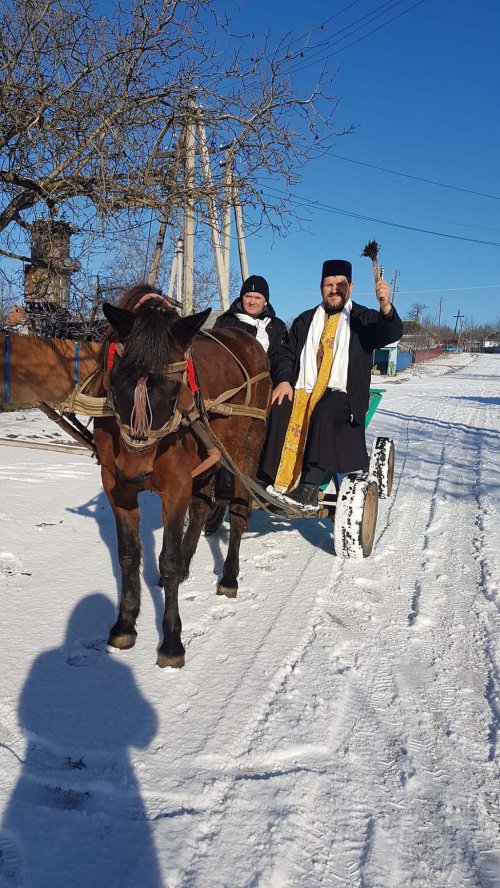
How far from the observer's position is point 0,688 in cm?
257

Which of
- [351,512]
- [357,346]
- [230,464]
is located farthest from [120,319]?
[351,512]

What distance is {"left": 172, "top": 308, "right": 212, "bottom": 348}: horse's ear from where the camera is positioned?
2777mm

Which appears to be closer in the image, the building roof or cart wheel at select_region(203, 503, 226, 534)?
cart wheel at select_region(203, 503, 226, 534)

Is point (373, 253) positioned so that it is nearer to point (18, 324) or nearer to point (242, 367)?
point (242, 367)

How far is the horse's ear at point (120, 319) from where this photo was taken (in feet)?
8.78

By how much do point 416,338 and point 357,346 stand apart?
82.7m

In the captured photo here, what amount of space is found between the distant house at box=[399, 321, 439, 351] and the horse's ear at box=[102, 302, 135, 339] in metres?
69.3

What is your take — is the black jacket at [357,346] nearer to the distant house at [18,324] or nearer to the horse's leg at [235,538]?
the horse's leg at [235,538]

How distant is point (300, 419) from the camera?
441 centimetres

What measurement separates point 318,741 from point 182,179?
5.42 m

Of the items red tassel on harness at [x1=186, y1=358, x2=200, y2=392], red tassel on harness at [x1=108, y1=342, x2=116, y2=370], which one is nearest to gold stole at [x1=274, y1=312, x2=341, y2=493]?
red tassel on harness at [x1=186, y1=358, x2=200, y2=392]

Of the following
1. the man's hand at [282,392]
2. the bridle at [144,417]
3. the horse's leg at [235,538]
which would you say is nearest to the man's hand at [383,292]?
the man's hand at [282,392]

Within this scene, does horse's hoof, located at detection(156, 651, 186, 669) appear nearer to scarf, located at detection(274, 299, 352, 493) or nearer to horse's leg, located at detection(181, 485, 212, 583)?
horse's leg, located at detection(181, 485, 212, 583)

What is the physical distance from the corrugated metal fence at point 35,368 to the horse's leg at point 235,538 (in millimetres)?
9186
